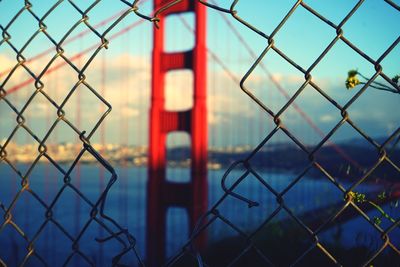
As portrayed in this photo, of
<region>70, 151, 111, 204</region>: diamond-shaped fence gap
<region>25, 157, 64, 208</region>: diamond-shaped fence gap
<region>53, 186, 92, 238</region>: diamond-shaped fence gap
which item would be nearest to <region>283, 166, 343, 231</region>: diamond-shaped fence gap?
<region>70, 151, 111, 204</region>: diamond-shaped fence gap

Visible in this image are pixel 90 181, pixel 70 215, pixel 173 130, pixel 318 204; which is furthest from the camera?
pixel 90 181

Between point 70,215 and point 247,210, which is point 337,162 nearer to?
point 70,215

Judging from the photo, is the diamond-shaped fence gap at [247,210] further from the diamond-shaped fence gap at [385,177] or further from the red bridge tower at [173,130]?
the diamond-shaped fence gap at [385,177]

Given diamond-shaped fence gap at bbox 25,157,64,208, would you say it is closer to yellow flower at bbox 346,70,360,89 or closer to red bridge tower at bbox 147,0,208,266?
red bridge tower at bbox 147,0,208,266

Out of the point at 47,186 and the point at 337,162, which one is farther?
the point at 47,186

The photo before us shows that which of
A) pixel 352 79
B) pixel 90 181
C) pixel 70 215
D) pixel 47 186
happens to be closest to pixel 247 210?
pixel 70 215

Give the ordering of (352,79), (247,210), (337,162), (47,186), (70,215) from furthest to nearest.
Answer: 1. (247,210)
2. (47,186)
3. (70,215)
4. (337,162)
5. (352,79)

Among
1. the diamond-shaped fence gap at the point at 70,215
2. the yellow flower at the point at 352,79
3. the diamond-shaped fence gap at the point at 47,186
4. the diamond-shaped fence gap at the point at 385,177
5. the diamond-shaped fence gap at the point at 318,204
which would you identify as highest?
the yellow flower at the point at 352,79

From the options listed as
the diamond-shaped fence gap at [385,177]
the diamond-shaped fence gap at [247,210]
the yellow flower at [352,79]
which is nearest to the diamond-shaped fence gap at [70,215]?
the diamond-shaped fence gap at [247,210]

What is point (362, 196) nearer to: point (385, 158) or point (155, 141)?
point (385, 158)
